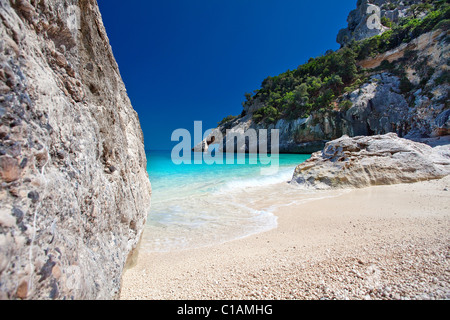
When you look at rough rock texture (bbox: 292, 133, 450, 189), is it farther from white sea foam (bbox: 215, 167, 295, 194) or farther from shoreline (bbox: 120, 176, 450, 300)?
shoreline (bbox: 120, 176, 450, 300)

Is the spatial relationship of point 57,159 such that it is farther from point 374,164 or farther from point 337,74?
point 337,74

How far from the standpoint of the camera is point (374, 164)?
790 centimetres

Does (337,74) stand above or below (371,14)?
below

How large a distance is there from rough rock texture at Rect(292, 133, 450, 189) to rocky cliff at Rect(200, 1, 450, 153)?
13.9 metres

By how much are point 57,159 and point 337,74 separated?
43860mm

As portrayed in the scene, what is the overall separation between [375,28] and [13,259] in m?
70.7

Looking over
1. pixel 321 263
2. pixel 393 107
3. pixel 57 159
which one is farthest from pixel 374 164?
pixel 393 107

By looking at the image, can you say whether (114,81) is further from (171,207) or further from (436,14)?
(436,14)

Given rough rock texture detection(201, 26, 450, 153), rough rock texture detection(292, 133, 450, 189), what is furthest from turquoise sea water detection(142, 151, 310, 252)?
rough rock texture detection(201, 26, 450, 153)

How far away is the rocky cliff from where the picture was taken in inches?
886

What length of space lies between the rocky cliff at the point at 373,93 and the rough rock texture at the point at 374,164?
1385cm

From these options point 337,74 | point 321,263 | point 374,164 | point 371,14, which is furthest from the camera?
point 371,14

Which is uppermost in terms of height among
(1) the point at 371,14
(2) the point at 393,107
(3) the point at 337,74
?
(1) the point at 371,14
